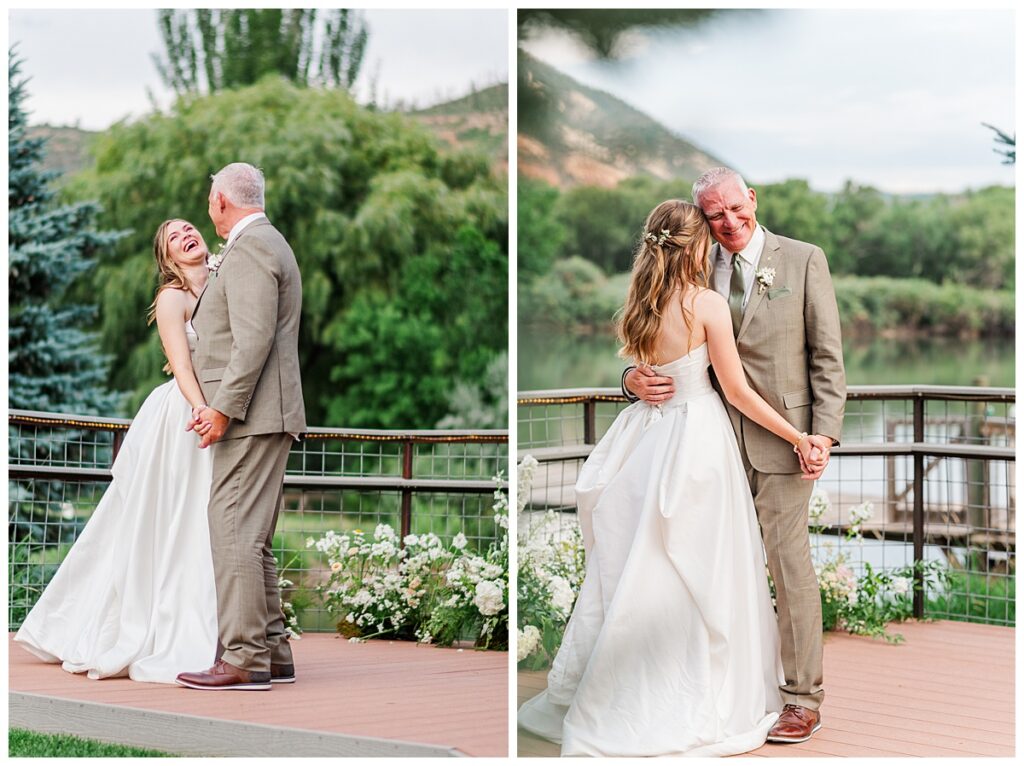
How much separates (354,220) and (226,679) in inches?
308

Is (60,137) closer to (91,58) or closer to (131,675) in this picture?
(91,58)

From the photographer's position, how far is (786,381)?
9.73 ft

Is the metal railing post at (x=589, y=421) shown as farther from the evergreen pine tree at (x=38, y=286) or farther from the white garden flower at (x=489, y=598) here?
the evergreen pine tree at (x=38, y=286)

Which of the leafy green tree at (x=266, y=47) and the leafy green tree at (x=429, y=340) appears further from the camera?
the leafy green tree at (x=266, y=47)

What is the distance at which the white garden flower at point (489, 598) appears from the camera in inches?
154

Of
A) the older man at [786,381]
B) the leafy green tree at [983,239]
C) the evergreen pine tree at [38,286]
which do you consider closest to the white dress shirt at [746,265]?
the older man at [786,381]

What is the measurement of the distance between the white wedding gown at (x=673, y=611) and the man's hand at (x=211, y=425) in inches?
41.0

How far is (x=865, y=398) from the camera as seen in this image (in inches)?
179

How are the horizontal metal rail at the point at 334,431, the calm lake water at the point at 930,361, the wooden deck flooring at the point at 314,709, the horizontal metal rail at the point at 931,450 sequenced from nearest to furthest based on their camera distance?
the wooden deck flooring at the point at 314,709, the horizontal metal rail at the point at 334,431, the horizontal metal rail at the point at 931,450, the calm lake water at the point at 930,361

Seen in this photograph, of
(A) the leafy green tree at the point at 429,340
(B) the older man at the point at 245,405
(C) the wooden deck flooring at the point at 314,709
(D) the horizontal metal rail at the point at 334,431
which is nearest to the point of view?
(C) the wooden deck flooring at the point at 314,709

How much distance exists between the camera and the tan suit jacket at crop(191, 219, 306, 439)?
3152 millimetres

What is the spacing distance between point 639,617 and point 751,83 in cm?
1416

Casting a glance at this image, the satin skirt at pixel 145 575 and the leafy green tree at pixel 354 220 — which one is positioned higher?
the leafy green tree at pixel 354 220

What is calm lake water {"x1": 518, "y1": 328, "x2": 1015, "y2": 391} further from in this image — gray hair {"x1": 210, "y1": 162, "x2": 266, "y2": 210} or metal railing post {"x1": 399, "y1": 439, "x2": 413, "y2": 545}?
gray hair {"x1": 210, "y1": 162, "x2": 266, "y2": 210}
